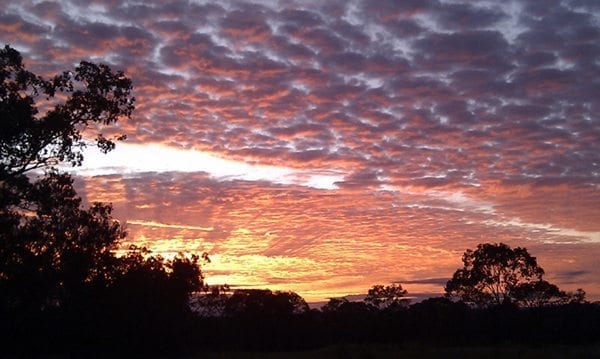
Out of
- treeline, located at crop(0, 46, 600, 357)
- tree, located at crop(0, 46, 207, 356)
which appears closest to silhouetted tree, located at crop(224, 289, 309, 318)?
A: treeline, located at crop(0, 46, 600, 357)

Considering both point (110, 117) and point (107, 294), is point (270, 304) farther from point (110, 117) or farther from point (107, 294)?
point (110, 117)

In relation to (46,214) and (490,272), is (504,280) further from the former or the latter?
(46,214)

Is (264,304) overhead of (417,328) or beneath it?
overhead

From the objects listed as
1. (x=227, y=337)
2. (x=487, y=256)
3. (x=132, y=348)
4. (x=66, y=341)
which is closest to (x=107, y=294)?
(x=66, y=341)

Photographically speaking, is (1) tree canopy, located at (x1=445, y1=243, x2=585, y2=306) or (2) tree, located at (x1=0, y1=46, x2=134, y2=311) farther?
(1) tree canopy, located at (x1=445, y1=243, x2=585, y2=306)

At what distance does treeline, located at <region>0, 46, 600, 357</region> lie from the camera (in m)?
18.5

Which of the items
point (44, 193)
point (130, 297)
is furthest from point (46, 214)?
point (130, 297)

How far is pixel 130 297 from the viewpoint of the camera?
34.1 m

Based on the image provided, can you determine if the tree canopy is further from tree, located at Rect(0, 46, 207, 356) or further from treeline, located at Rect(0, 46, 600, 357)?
tree, located at Rect(0, 46, 207, 356)

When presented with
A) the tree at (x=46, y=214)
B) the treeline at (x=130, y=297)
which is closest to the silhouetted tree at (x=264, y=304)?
the treeline at (x=130, y=297)

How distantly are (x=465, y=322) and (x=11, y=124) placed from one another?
4550 cm

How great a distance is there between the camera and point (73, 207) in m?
19.7

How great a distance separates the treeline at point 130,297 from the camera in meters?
18.5

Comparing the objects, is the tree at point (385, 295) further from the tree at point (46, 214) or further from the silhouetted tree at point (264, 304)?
the tree at point (46, 214)
